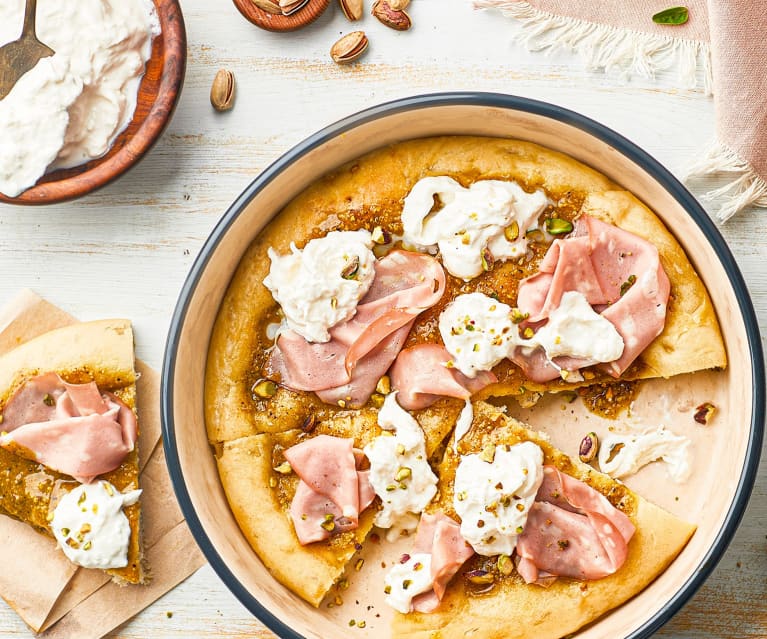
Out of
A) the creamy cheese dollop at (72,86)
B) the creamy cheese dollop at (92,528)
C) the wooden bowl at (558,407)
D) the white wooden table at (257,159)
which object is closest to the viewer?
the wooden bowl at (558,407)

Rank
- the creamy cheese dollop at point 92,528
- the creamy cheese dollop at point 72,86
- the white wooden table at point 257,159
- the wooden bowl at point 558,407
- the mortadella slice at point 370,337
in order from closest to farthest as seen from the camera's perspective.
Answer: the wooden bowl at point 558,407
the creamy cheese dollop at point 72,86
the mortadella slice at point 370,337
the creamy cheese dollop at point 92,528
the white wooden table at point 257,159

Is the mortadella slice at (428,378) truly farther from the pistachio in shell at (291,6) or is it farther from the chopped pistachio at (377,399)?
the pistachio in shell at (291,6)

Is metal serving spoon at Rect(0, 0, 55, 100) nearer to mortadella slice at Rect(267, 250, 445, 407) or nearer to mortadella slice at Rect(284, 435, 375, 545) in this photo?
mortadella slice at Rect(267, 250, 445, 407)

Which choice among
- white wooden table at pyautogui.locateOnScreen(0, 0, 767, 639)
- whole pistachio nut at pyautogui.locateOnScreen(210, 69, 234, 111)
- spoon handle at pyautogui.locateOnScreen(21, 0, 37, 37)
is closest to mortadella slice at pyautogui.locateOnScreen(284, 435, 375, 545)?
white wooden table at pyautogui.locateOnScreen(0, 0, 767, 639)

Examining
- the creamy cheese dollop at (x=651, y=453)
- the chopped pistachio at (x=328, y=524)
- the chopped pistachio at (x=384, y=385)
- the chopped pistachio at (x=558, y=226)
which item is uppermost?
the chopped pistachio at (x=558, y=226)

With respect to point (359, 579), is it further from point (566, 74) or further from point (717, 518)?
point (566, 74)

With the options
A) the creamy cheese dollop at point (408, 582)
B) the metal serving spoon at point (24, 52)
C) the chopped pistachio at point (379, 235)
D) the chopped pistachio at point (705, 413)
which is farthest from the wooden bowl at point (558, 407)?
the metal serving spoon at point (24, 52)

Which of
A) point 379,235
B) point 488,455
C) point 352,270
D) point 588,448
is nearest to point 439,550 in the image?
point 488,455

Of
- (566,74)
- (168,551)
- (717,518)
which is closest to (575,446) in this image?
(717,518)
